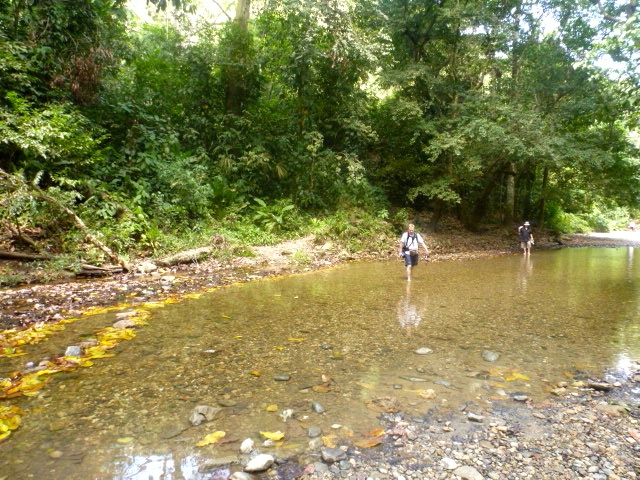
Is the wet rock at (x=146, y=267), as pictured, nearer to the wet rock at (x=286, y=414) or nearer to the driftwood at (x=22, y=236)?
the driftwood at (x=22, y=236)

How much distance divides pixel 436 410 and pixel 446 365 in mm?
1218

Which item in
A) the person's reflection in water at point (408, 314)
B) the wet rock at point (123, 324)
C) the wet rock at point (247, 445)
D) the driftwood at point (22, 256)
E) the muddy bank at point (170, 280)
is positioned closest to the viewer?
the wet rock at point (247, 445)

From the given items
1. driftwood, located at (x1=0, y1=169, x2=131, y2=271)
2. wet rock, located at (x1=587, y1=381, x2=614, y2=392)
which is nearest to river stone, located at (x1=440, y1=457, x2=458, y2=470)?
wet rock, located at (x1=587, y1=381, x2=614, y2=392)

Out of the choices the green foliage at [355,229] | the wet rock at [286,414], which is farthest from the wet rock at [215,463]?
the green foliage at [355,229]

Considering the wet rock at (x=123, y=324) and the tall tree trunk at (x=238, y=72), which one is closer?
the wet rock at (x=123, y=324)

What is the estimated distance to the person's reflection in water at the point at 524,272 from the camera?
35.4ft

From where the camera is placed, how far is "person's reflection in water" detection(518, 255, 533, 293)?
35.4ft

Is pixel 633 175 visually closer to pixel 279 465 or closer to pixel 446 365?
pixel 446 365

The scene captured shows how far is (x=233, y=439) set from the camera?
3281 millimetres

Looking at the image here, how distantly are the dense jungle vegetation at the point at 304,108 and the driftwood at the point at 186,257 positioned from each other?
0.63m

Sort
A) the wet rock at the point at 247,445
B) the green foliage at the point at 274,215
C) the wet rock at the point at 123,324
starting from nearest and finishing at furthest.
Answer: the wet rock at the point at 247,445, the wet rock at the point at 123,324, the green foliage at the point at 274,215

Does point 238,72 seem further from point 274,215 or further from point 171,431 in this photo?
point 171,431

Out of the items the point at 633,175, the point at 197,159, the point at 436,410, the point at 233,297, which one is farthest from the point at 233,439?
the point at 633,175

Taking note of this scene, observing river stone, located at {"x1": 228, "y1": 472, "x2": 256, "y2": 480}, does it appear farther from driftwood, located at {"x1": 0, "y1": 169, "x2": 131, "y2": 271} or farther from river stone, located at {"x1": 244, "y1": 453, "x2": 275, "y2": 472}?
driftwood, located at {"x1": 0, "y1": 169, "x2": 131, "y2": 271}
